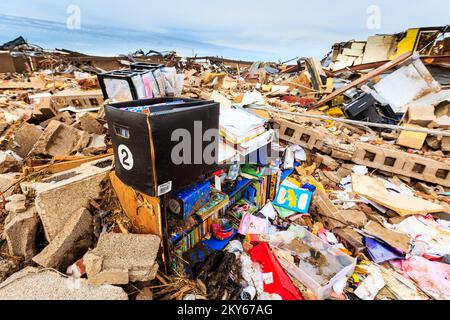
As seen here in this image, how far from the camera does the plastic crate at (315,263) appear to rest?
2.00 meters

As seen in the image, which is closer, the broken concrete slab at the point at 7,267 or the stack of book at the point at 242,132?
the broken concrete slab at the point at 7,267

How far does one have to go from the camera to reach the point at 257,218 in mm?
2689

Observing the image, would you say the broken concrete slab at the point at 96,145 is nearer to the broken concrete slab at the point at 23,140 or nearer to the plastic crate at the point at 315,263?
the broken concrete slab at the point at 23,140

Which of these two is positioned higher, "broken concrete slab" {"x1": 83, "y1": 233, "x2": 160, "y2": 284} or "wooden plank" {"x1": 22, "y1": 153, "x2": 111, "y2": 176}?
"wooden plank" {"x1": 22, "y1": 153, "x2": 111, "y2": 176}

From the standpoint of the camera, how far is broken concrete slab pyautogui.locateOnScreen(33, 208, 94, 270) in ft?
5.38

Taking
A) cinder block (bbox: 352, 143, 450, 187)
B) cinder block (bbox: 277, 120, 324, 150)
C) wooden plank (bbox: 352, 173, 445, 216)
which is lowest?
wooden plank (bbox: 352, 173, 445, 216)

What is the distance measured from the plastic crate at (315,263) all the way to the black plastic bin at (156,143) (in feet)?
4.37

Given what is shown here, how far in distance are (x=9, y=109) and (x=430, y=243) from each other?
6.72 m

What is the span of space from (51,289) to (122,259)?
44 cm

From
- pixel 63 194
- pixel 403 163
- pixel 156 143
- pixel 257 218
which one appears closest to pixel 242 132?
pixel 257 218

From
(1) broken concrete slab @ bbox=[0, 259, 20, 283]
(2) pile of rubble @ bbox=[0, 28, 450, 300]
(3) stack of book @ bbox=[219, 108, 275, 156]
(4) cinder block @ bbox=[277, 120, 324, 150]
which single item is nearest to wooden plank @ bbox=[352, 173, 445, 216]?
(2) pile of rubble @ bbox=[0, 28, 450, 300]

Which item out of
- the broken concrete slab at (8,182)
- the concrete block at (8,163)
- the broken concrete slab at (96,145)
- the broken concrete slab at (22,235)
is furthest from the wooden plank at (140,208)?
the concrete block at (8,163)

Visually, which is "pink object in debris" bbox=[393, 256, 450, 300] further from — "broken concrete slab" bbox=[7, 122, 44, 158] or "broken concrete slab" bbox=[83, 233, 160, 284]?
"broken concrete slab" bbox=[7, 122, 44, 158]

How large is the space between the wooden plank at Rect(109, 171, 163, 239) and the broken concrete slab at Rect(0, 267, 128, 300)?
1.51 ft
